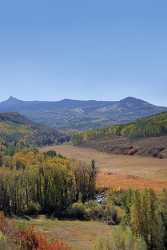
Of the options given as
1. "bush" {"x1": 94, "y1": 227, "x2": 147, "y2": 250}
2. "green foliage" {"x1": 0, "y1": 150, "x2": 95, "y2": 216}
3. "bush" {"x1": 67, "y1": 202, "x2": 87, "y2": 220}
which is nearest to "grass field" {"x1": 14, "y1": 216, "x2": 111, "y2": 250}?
"bush" {"x1": 67, "y1": 202, "x2": 87, "y2": 220}

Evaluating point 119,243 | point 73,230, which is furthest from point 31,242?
point 73,230

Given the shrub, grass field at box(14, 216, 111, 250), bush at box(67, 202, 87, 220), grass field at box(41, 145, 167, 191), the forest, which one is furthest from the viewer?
grass field at box(41, 145, 167, 191)

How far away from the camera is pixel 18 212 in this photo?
102m

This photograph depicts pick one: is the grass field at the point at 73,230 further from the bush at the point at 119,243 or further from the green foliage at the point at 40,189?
the bush at the point at 119,243

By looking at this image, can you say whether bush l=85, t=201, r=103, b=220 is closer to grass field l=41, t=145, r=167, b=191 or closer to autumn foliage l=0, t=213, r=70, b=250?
grass field l=41, t=145, r=167, b=191

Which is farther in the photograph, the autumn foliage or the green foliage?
the green foliage

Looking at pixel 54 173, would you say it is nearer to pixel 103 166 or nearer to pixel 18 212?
pixel 18 212

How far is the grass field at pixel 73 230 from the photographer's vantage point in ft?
261

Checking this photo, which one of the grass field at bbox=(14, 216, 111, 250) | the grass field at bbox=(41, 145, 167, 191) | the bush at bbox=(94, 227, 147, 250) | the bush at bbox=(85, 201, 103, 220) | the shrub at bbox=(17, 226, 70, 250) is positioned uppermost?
the bush at bbox=(94, 227, 147, 250)

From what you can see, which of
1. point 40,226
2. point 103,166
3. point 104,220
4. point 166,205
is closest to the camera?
point 166,205

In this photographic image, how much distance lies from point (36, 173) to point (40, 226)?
74.5ft

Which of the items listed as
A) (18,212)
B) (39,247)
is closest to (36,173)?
(18,212)

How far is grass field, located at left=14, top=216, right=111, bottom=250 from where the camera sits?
261 ft

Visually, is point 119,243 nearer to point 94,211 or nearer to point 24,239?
point 24,239
